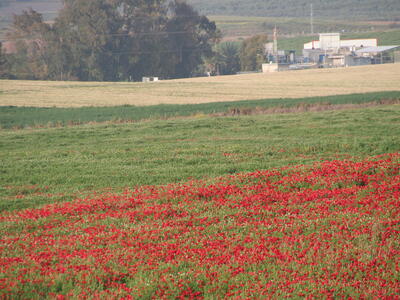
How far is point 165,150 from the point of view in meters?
20.0

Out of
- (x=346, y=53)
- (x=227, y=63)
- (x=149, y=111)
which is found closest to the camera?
(x=149, y=111)

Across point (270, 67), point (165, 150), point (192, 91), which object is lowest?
point (165, 150)

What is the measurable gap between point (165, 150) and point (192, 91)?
50854 mm

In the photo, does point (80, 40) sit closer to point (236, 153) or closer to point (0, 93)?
point (0, 93)

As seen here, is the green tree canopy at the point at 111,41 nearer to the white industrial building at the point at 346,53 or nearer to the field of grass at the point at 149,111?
the white industrial building at the point at 346,53

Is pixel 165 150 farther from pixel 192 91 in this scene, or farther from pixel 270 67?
pixel 270 67

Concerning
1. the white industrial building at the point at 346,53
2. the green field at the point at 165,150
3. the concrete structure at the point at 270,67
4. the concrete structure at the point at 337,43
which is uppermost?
the concrete structure at the point at 337,43

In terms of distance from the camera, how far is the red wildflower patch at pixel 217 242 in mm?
7219

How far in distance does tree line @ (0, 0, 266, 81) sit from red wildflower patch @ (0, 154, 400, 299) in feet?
315

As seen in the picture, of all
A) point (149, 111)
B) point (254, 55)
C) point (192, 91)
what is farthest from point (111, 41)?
point (149, 111)

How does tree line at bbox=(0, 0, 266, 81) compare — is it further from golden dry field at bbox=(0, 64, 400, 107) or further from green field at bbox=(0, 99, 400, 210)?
green field at bbox=(0, 99, 400, 210)

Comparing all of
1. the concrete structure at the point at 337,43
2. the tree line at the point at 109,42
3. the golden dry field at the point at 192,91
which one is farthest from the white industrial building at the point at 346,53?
the golden dry field at the point at 192,91

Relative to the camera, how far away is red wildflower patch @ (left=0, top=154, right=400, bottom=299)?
722 cm

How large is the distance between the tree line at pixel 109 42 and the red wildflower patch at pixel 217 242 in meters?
95.9
